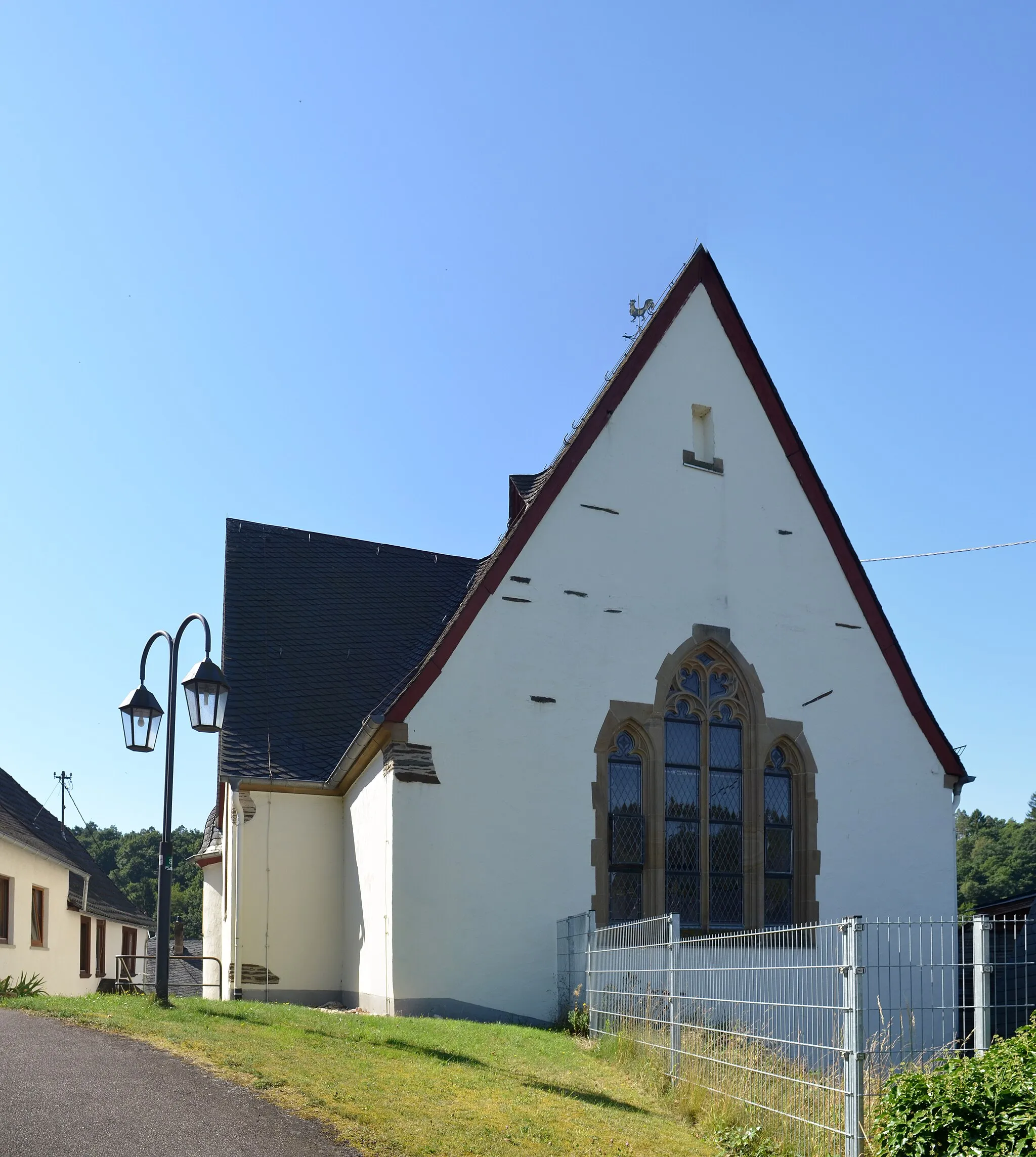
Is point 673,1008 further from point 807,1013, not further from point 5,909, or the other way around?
point 5,909

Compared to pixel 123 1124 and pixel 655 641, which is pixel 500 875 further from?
pixel 123 1124

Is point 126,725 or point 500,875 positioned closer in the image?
point 126,725

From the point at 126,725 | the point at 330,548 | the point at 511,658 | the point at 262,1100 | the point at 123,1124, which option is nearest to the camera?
the point at 123,1124

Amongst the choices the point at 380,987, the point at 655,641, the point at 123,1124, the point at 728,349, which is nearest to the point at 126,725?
the point at 380,987

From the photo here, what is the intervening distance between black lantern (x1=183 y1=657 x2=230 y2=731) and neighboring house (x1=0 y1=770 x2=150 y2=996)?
15.3m

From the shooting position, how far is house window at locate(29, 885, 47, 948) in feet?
96.4

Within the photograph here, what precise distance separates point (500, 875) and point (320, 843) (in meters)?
3.41

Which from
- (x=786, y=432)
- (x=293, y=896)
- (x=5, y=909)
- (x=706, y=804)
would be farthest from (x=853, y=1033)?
(x=5, y=909)

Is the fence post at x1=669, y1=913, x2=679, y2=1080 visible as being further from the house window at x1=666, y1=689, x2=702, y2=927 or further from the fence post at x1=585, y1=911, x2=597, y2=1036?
the house window at x1=666, y1=689, x2=702, y2=927

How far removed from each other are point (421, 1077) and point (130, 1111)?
2.50 metres

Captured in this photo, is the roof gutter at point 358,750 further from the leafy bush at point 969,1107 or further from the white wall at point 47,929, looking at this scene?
the white wall at point 47,929

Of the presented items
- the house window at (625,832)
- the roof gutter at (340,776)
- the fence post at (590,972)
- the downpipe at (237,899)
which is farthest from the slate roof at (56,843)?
the fence post at (590,972)

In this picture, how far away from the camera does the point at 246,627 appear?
19.5m

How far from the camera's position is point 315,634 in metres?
19.8
